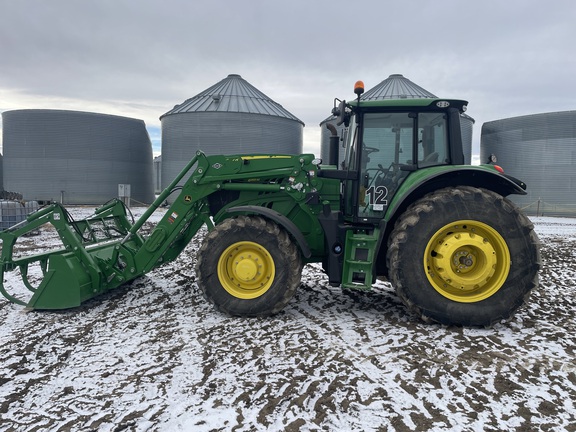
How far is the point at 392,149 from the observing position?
13.8ft

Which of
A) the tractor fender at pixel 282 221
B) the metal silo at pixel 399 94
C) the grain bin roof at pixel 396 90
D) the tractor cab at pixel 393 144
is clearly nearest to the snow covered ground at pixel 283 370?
the tractor fender at pixel 282 221

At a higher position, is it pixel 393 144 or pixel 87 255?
pixel 393 144

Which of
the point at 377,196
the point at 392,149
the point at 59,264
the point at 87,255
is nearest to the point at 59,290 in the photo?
the point at 59,264

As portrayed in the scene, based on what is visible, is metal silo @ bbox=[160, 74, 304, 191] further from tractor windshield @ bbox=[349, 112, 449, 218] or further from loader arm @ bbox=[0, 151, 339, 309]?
tractor windshield @ bbox=[349, 112, 449, 218]

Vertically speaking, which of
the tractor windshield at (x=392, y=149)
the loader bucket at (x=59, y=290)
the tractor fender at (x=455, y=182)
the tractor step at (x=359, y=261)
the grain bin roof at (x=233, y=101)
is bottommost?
the loader bucket at (x=59, y=290)

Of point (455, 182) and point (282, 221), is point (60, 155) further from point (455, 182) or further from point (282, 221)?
point (455, 182)

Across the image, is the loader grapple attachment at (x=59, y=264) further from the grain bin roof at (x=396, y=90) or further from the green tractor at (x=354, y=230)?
the grain bin roof at (x=396, y=90)

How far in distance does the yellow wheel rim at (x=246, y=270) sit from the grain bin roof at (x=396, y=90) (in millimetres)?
20298

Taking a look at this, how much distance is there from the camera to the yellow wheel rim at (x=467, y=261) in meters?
3.71

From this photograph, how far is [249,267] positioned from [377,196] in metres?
1.62

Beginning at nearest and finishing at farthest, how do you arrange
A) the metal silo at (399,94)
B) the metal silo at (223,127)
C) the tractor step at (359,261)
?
the tractor step at (359,261) < the metal silo at (223,127) < the metal silo at (399,94)

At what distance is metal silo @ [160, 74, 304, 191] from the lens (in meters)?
22.0

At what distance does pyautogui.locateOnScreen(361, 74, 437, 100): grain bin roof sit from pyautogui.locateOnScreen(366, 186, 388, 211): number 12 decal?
1960cm

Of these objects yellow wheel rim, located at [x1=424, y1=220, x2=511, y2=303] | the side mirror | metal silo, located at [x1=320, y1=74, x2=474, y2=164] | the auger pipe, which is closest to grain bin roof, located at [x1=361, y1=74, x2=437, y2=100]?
metal silo, located at [x1=320, y1=74, x2=474, y2=164]
